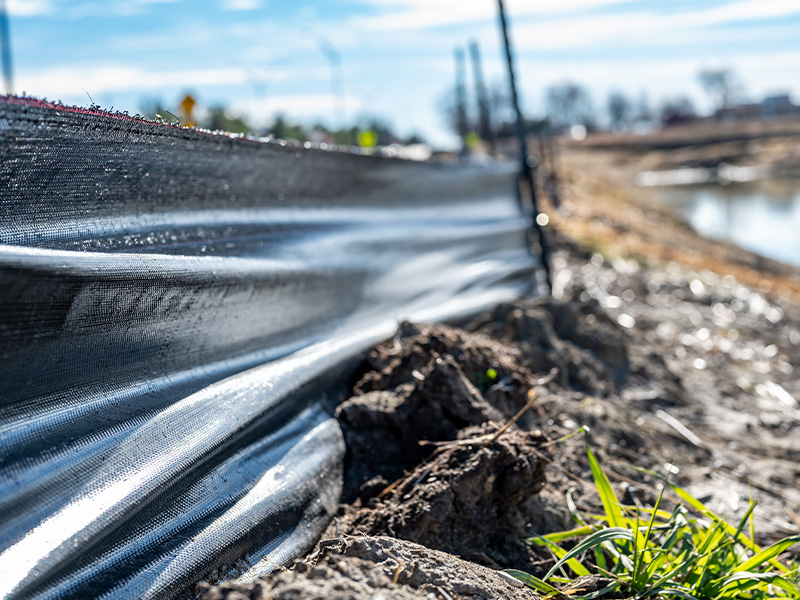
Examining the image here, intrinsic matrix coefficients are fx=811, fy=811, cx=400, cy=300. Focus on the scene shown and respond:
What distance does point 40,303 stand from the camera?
174 cm

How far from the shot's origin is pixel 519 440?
2529 mm

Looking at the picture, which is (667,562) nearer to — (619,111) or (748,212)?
(748,212)

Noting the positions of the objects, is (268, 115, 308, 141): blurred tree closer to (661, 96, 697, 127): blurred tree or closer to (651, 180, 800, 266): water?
(651, 180, 800, 266): water

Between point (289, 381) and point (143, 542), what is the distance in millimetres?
823

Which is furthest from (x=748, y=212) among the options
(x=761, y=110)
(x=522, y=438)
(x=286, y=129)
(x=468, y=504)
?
(x=761, y=110)

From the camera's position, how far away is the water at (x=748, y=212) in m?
23.1

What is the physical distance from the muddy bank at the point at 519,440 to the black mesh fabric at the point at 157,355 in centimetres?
22

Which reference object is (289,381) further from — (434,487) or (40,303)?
(40,303)

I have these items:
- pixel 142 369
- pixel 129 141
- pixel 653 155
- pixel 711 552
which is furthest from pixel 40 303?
pixel 653 155

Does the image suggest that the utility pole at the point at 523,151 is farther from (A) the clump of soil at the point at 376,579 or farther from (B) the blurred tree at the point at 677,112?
(B) the blurred tree at the point at 677,112

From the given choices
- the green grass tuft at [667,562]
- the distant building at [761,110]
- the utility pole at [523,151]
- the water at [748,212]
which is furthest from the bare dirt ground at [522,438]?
the distant building at [761,110]

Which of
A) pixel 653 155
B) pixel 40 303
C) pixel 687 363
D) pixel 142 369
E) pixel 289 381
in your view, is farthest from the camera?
pixel 653 155

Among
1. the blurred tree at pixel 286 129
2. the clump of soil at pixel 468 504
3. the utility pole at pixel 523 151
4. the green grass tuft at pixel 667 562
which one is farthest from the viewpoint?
the blurred tree at pixel 286 129

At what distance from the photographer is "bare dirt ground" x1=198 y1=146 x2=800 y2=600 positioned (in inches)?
76.9
